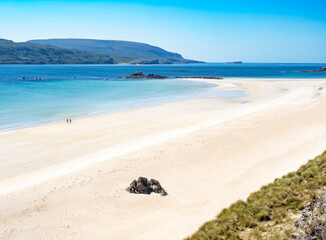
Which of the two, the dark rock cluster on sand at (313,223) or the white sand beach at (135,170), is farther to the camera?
the white sand beach at (135,170)

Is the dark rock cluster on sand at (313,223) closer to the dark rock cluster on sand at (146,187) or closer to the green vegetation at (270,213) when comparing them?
the green vegetation at (270,213)

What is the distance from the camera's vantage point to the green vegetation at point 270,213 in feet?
24.6

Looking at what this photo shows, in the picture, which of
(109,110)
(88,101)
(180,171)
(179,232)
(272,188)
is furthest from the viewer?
(88,101)

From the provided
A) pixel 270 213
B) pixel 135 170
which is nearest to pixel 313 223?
pixel 270 213

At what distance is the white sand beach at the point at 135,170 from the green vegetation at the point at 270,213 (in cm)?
127

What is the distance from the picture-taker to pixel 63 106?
127 ft

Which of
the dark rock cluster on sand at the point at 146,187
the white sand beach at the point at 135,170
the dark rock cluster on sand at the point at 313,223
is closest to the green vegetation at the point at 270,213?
the dark rock cluster on sand at the point at 313,223

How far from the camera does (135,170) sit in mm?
14445

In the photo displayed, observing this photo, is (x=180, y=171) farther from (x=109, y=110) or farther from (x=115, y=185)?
(x=109, y=110)

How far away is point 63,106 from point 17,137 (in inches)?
662

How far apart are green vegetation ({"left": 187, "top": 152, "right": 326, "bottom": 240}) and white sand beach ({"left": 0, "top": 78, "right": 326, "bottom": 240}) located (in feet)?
4.18

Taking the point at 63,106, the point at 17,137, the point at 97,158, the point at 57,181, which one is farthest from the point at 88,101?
the point at 57,181

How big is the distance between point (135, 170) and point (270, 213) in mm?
7574

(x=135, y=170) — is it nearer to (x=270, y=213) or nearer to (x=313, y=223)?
(x=270, y=213)
